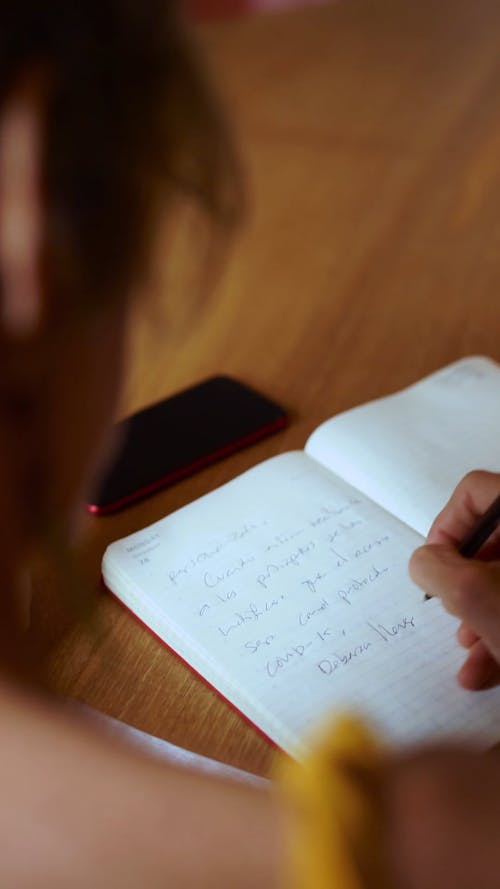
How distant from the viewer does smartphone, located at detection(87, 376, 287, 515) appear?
80 cm

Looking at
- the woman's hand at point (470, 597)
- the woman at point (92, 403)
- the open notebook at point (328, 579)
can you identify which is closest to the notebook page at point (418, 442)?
the open notebook at point (328, 579)

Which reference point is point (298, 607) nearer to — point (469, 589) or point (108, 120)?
point (469, 589)

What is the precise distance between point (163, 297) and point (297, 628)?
0.30m

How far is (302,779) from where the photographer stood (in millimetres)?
380

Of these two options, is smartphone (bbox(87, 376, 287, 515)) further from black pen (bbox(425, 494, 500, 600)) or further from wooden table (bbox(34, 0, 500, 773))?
black pen (bbox(425, 494, 500, 600))

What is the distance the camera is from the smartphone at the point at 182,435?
31.3 inches

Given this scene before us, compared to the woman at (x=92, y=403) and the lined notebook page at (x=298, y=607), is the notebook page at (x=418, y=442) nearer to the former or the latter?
the lined notebook page at (x=298, y=607)

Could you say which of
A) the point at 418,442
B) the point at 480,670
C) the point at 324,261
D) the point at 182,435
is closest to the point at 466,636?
the point at 480,670

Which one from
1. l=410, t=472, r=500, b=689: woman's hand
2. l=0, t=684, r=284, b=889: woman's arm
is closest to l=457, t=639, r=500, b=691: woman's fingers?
l=410, t=472, r=500, b=689: woman's hand

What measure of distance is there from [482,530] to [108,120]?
0.40 meters

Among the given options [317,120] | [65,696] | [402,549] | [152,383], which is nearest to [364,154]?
[317,120]

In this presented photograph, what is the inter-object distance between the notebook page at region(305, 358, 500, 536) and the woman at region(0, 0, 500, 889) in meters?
0.34

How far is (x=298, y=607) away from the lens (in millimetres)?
660

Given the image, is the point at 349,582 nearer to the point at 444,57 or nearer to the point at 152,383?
the point at 152,383
